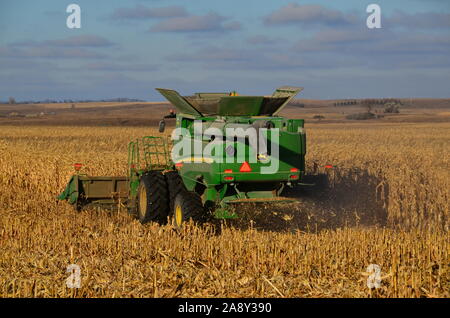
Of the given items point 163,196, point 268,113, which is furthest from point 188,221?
point 268,113

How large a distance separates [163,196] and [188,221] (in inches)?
43.7

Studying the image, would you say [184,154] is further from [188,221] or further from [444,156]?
[444,156]

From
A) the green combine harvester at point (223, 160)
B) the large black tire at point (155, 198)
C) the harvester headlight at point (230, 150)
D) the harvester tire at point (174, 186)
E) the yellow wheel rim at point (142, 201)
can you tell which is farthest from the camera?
the yellow wheel rim at point (142, 201)

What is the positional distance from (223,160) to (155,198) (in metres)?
1.79

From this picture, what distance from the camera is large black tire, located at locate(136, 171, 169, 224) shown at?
10828 mm

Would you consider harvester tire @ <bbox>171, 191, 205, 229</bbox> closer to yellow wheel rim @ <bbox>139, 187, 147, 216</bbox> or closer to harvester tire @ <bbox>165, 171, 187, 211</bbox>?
harvester tire @ <bbox>165, 171, 187, 211</bbox>

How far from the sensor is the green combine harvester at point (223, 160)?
9.77 meters

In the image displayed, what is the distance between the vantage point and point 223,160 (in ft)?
31.7

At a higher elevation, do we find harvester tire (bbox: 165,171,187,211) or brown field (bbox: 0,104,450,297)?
harvester tire (bbox: 165,171,187,211)

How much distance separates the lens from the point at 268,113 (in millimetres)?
11547

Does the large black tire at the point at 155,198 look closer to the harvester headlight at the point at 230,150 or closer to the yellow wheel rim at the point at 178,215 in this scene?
the yellow wheel rim at the point at 178,215

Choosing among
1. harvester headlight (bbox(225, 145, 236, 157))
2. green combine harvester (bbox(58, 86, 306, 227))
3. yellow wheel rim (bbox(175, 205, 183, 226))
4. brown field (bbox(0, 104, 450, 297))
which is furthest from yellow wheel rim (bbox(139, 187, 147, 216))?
harvester headlight (bbox(225, 145, 236, 157))

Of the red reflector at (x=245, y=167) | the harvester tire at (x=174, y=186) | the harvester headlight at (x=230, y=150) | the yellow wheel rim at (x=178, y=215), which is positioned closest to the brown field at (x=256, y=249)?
the yellow wheel rim at (x=178, y=215)

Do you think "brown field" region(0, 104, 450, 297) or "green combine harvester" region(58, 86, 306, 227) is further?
"green combine harvester" region(58, 86, 306, 227)
